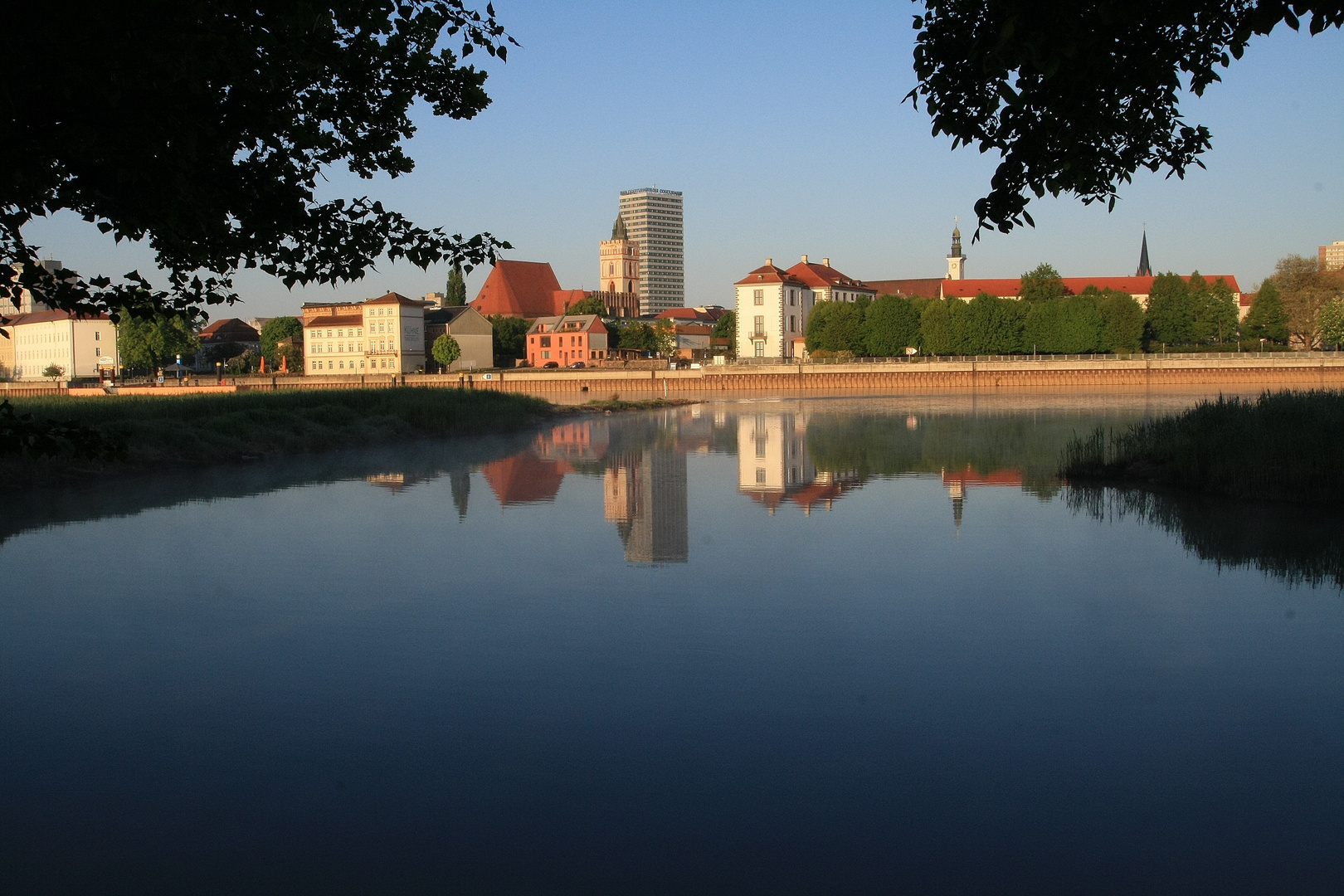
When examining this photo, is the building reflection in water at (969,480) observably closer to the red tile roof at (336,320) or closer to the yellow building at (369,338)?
the yellow building at (369,338)

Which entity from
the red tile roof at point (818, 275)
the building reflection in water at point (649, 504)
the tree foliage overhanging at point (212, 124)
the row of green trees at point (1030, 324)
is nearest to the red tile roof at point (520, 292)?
the red tile roof at point (818, 275)

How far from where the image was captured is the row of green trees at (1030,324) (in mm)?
87688

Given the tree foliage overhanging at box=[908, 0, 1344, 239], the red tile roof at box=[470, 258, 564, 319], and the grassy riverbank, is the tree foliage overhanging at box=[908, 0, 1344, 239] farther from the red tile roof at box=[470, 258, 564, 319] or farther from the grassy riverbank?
the red tile roof at box=[470, 258, 564, 319]

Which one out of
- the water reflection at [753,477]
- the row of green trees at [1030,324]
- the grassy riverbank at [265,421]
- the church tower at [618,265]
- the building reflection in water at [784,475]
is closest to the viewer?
the water reflection at [753,477]

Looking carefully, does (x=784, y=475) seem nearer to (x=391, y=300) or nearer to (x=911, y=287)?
(x=391, y=300)

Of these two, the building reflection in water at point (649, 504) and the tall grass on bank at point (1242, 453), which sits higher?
the tall grass on bank at point (1242, 453)

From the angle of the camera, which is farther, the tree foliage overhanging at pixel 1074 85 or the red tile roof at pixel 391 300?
the red tile roof at pixel 391 300

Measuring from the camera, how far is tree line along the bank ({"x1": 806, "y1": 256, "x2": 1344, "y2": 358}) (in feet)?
283

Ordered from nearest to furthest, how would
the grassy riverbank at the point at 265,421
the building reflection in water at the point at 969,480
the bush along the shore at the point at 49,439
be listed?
the bush along the shore at the point at 49,439 < the building reflection in water at the point at 969,480 < the grassy riverbank at the point at 265,421

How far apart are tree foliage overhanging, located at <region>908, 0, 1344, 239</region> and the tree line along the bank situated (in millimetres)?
81289

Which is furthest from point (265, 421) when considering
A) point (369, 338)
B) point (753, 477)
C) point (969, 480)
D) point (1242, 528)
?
point (369, 338)

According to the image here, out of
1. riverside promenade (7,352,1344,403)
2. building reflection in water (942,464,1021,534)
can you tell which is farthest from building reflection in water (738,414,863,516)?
riverside promenade (7,352,1344,403)

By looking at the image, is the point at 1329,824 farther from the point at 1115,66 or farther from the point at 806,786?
the point at 1115,66

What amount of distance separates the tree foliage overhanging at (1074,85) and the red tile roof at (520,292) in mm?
124186
